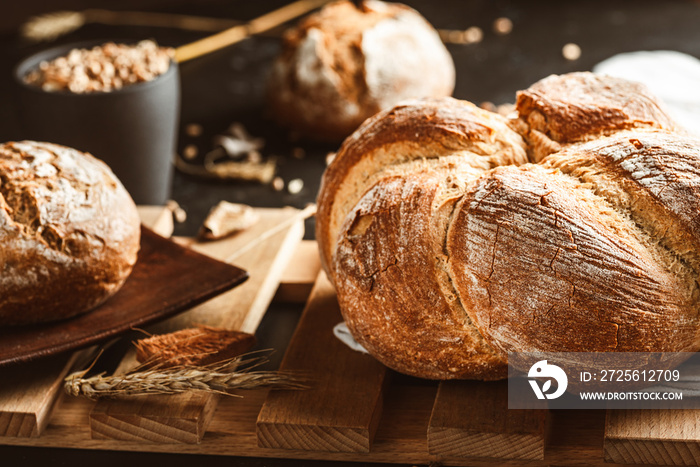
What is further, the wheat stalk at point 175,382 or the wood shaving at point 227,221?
the wood shaving at point 227,221

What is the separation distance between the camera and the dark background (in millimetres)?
2578

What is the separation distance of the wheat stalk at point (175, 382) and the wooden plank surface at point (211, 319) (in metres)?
0.03

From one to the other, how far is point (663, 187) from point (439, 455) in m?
0.51

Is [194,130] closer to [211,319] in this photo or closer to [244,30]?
[244,30]

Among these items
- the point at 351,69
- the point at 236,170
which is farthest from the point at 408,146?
the point at 351,69

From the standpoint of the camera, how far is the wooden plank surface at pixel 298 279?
1.76 m

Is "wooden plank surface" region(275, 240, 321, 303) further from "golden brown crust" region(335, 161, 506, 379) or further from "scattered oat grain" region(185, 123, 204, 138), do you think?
"scattered oat grain" region(185, 123, 204, 138)

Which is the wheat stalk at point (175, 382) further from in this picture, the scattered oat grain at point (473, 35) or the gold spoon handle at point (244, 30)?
the scattered oat grain at point (473, 35)

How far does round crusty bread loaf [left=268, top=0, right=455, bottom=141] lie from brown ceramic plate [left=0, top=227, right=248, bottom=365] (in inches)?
41.4

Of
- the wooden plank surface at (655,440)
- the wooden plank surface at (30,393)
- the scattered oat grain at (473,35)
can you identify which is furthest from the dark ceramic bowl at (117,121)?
the scattered oat grain at (473,35)

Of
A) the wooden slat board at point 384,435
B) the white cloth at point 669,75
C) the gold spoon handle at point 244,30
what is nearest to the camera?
the wooden slat board at point 384,435

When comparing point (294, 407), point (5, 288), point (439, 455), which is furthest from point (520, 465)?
point (5, 288)

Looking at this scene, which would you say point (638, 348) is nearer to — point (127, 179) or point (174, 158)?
point (127, 179)

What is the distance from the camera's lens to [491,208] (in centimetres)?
121
